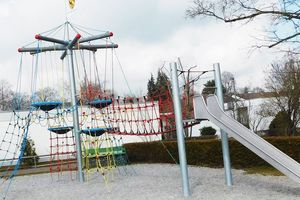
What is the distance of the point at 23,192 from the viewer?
32.7 feet

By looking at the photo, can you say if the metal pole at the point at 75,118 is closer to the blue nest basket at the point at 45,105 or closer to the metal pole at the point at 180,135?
the blue nest basket at the point at 45,105

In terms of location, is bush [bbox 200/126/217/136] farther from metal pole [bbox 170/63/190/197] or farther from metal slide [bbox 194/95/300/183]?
metal pole [bbox 170/63/190/197]

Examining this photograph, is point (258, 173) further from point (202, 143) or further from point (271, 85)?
point (271, 85)

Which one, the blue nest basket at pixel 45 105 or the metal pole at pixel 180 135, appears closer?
the metal pole at pixel 180 135

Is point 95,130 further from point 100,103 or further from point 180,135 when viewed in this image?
point 180,135

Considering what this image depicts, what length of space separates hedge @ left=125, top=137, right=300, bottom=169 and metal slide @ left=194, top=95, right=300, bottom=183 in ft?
11.8

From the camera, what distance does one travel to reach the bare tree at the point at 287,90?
21552 mm

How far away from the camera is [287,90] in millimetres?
22391

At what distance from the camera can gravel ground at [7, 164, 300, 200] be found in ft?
23.1

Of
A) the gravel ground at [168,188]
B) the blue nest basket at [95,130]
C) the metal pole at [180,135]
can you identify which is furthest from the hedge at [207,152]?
the metal pole at [180,135]

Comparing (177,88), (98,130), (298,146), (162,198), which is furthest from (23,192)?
(298,146)

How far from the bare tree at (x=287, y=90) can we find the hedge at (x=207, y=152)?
9542 millimetres

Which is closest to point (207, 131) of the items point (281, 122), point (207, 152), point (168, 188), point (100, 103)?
point (281, 122)

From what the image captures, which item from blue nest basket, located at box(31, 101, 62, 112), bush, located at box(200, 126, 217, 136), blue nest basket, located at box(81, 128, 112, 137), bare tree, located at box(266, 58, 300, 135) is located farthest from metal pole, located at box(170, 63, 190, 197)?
bush, located at box(200, 126, 217, 136)
